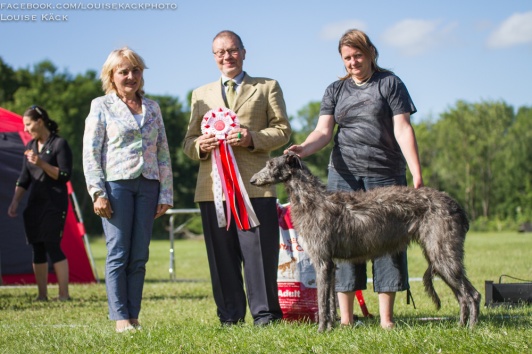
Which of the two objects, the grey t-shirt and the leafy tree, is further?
the leafy tree

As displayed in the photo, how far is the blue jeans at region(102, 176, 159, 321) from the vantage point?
18.0 ft

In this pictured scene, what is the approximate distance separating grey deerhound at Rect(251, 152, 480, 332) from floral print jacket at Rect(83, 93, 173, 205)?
36.7 inches

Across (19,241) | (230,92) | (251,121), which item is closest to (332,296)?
(251,121)

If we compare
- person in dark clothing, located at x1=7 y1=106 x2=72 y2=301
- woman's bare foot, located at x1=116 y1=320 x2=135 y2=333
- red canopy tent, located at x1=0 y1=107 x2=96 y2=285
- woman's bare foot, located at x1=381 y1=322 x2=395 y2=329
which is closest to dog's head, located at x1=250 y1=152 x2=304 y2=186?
woman's bare foot, located at x1=381 y1=322 x2=395 y2=329

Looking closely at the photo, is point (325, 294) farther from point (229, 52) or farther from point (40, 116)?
point (40, 116)

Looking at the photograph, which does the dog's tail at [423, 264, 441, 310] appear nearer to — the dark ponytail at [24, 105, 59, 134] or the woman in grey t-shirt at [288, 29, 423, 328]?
the woman in grey t-shirt at [288, 29, 423, 328]

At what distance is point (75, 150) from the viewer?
49.0m

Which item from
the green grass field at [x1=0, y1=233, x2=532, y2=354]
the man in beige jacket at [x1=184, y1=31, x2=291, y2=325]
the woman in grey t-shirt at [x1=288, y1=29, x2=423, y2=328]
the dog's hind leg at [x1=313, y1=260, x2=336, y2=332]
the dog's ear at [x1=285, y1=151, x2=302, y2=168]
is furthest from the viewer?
the man in beige jacket at [x1=184, y1=31, x2=291, y2=325]

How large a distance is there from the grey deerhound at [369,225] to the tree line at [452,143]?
45922 millimetres

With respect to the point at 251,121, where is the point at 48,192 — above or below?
below

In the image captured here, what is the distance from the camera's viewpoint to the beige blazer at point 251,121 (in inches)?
226

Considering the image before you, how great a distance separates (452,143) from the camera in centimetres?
5962

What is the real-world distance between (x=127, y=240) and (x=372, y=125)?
217cm

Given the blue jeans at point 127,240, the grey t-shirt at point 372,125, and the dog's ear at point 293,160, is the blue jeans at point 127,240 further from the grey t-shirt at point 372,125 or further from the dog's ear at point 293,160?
the grey t-shirt at point 372,125
